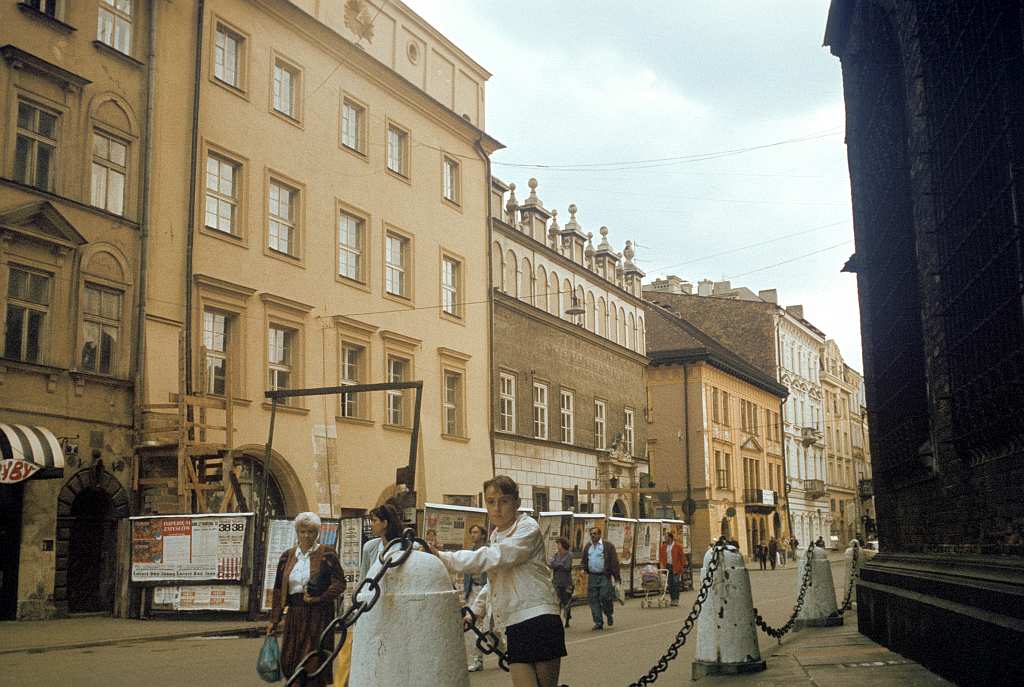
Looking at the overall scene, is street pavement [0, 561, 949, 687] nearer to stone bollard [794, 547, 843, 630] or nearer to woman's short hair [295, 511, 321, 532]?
stone bollard [794, 547, 843, 630]

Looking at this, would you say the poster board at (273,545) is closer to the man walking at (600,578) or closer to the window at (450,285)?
the man walking at (600,578)

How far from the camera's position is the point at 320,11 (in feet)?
101

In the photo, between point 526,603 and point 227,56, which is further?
point 227,56

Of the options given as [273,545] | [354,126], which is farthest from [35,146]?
[354,126]

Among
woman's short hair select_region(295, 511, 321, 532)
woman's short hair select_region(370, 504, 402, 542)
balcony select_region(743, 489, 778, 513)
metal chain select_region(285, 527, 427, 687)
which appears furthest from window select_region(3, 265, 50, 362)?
balcony select_region(743, 489, 778, 513)

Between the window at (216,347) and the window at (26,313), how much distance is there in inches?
164

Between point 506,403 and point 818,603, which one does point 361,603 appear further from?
point 506,403

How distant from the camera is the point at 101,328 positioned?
23.0m

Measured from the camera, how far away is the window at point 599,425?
46219mm

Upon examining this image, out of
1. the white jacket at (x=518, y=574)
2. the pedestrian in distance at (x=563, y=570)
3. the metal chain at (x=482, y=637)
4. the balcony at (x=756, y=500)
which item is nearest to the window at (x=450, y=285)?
the pedestrian in distance at (x=563, y=570)

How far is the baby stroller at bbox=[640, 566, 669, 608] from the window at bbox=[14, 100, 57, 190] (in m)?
16.3

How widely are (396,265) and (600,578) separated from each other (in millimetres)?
14878

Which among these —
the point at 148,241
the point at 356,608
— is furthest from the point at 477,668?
the point at 148,241

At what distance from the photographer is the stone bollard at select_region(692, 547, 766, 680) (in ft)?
35.7
